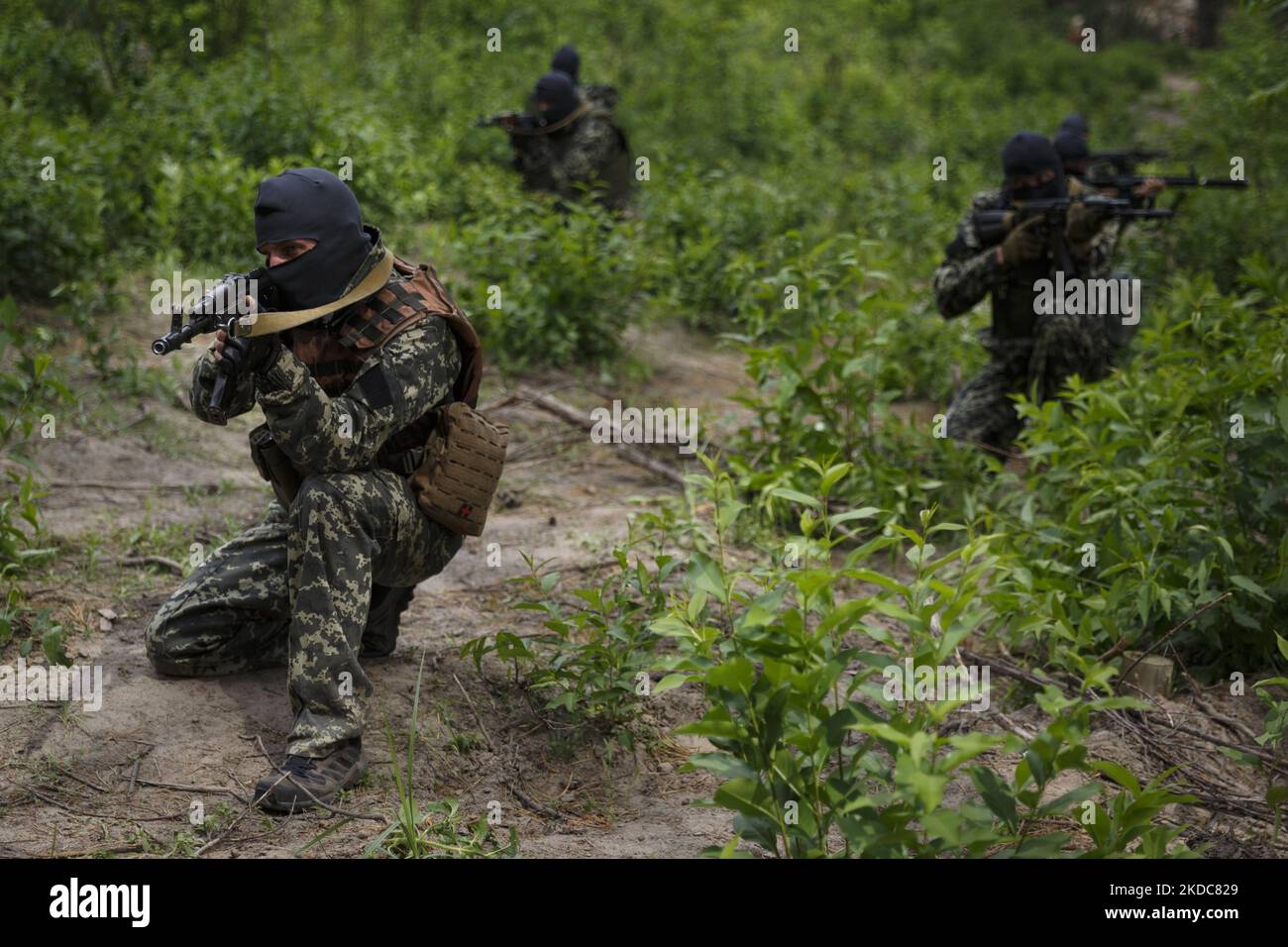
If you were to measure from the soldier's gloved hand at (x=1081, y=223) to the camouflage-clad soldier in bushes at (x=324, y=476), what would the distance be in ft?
12.3

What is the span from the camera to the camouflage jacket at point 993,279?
6787mm

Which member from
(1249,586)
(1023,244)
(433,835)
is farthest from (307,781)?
(1023,244)

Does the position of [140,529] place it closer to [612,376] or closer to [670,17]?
[612,376]

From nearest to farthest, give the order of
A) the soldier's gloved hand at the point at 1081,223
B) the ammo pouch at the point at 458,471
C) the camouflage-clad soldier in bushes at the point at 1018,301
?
1. the ammo pouch at the point at 458,471
2. the soldier's gloved hand at the point at 1081,223
3. the camouflage-clad soldier in bushes at the point at 1018,301

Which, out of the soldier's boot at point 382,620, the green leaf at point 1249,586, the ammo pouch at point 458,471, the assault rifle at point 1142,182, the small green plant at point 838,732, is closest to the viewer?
the small green plant at point 838,732

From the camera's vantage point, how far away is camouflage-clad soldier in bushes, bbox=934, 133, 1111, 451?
6.73 m

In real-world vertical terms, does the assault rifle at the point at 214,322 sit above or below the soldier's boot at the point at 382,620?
above

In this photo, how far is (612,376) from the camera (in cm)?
757

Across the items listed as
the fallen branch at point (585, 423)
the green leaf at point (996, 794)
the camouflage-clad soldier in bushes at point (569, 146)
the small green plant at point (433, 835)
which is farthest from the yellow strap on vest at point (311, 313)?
the camouflage-clad soldier in bushes at point (569, 146)

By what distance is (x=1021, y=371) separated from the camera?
23.0 ft

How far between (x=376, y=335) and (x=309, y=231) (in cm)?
33

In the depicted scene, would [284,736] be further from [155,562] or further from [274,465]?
[155,562]

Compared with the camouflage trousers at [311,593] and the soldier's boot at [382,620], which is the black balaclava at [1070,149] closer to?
the soldier's boot at [382,620]

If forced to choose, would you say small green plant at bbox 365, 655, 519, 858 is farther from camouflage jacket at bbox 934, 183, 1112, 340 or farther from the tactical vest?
camouflage jacket at bbox 934, 183, 1112, 340
